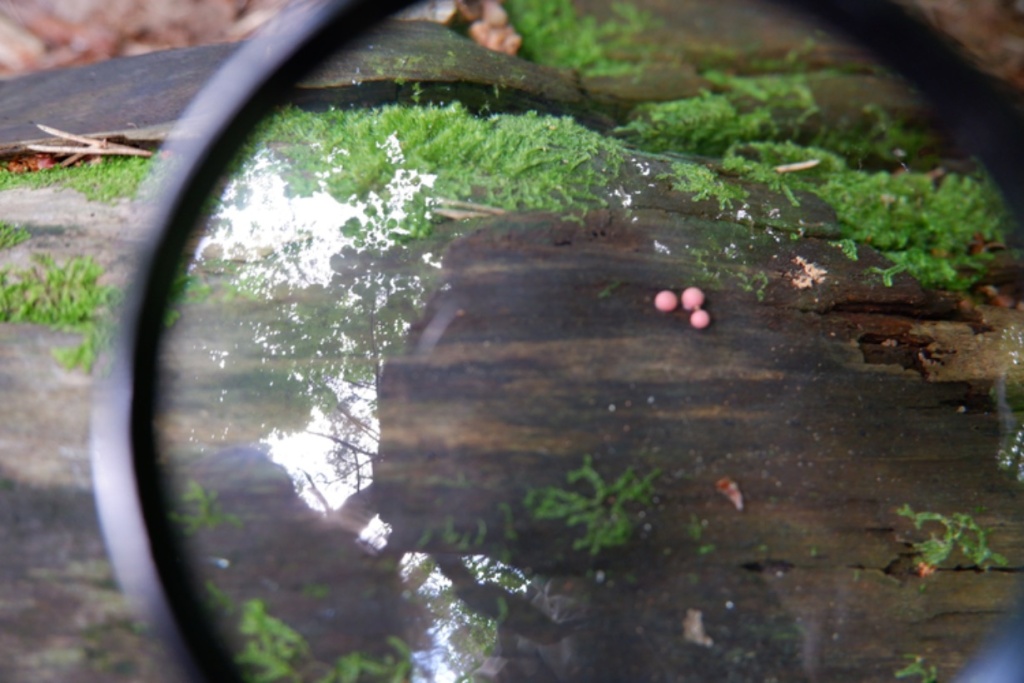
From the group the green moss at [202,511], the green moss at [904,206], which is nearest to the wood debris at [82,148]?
the green moss at [202,511]

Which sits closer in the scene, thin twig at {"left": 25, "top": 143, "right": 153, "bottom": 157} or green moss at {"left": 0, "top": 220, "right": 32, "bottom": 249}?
green moss at {"left": 0, "top": 220, "right": 32, "bottom": 249}

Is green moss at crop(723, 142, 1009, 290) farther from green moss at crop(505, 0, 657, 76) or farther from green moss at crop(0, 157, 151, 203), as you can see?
green moss at crop(0, 157, 151, 203)

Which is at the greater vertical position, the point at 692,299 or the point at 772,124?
the point at 772,124

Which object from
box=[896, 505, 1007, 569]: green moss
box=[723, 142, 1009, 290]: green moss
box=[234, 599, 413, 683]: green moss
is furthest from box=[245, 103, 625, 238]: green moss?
box=[896, 505, 1007, 569]: green moss

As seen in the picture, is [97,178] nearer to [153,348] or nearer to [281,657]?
[153,348]

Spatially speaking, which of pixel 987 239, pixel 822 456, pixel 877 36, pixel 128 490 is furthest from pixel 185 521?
pixel 987 239

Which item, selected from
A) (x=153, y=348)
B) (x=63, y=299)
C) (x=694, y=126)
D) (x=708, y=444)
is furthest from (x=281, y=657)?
(x=694, y=126)

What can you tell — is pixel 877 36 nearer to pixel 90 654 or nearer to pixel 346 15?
pixel 346 15
